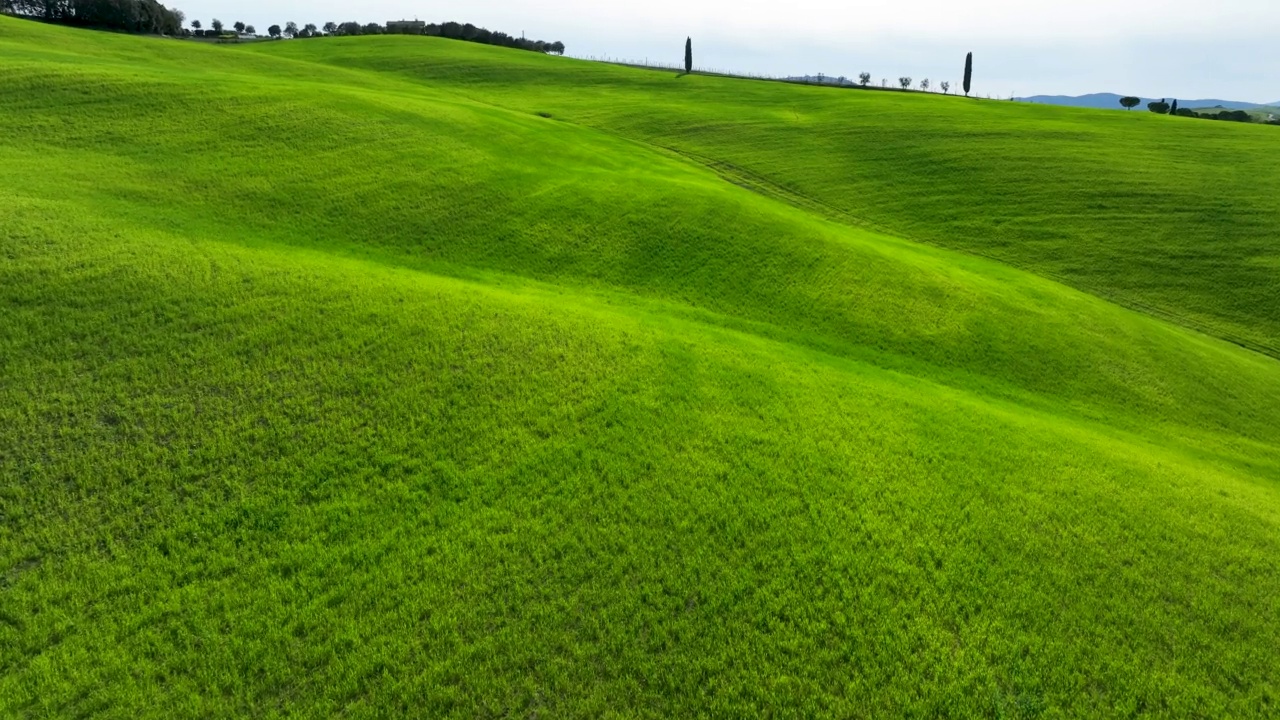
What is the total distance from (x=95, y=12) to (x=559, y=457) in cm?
11256

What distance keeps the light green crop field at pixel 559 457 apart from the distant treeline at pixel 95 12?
2981 inches

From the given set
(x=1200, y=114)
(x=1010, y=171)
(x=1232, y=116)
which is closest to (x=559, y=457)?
(x=1010, y=171)

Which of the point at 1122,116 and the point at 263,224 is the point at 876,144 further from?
the point at 263,224

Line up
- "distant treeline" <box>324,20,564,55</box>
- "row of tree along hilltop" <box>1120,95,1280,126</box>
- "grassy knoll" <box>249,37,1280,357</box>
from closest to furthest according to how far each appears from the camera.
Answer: "grassy knoll" <box>249,37,1280,357</box>, "row of tree along hilltop" <box>1120,95,1280,126</box>, "distant treeline" <box>324,20,564,55</box>

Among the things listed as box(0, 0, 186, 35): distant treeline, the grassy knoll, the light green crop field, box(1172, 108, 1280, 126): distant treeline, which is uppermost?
box(0, 0, 186, 35): distant treeline

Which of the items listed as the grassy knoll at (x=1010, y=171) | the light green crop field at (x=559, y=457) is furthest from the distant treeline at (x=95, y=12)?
the light green crop field at (x=559, y=457)

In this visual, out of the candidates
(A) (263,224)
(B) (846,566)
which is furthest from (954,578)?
(A) (263,224)

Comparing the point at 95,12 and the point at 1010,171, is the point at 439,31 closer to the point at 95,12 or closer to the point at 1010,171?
the point at 95,12

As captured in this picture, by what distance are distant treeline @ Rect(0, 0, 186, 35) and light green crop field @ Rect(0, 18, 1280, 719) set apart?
248 feet

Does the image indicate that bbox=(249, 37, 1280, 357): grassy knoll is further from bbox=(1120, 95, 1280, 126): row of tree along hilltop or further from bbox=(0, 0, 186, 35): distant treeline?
bbox=(0, 0, 186, 35): distant treeline

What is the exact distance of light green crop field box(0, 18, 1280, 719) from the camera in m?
8.02

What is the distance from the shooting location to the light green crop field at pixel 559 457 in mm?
8016

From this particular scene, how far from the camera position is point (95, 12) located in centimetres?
8194

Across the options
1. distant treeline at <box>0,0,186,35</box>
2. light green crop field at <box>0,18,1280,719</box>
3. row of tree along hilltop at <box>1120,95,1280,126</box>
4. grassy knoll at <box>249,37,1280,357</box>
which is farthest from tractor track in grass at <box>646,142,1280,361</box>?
distant treeline at <box>0,0,186,35</box>
